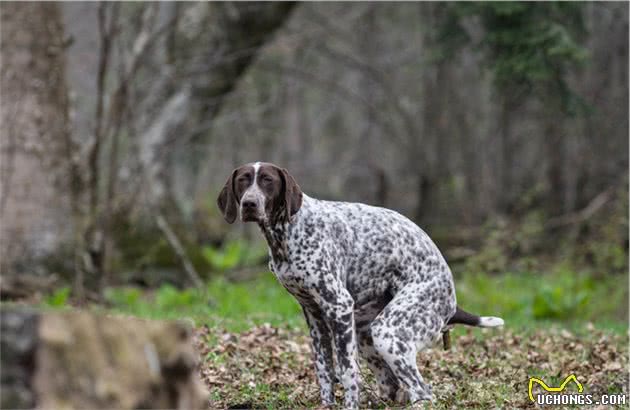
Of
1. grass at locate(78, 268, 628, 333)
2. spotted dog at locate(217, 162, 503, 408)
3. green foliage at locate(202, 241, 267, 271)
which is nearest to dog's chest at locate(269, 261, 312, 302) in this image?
spotted dog at locate(217, 162, 503, 408)

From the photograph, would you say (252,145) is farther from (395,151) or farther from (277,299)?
(277,299)

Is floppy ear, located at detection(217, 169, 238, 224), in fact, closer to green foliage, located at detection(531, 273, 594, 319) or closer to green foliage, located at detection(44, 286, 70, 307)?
green foliage, located at detection(44, 286, 70, 307)

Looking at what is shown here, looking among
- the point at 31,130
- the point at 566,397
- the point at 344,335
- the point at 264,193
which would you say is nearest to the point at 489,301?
the point at 31,130

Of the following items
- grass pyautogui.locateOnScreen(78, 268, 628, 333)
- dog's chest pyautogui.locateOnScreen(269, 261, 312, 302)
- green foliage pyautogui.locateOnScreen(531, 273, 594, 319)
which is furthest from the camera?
green foliage pyautogui.locateOnScreen(531, 273, 594, 319)

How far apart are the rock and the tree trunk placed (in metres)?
10.1

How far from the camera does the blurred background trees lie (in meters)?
12.7

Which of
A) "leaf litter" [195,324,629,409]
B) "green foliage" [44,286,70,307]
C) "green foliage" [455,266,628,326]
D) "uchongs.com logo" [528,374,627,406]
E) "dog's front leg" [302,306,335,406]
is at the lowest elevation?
"green foliage" [455,266,628,326]

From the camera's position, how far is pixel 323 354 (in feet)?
21.0

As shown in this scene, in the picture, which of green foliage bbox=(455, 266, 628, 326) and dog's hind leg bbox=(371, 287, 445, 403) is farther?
green foliage bbox=(455, 266, 628, 326)

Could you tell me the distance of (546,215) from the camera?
2119 centimetres

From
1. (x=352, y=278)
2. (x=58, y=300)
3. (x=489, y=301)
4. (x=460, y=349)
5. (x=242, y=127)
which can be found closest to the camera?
(x=352, y=278)

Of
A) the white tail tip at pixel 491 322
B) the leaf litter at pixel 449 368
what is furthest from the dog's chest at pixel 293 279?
the white tail tip at pixel 491 322

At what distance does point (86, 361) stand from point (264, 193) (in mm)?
2678

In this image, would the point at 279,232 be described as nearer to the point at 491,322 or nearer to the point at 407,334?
the point at 407,334
